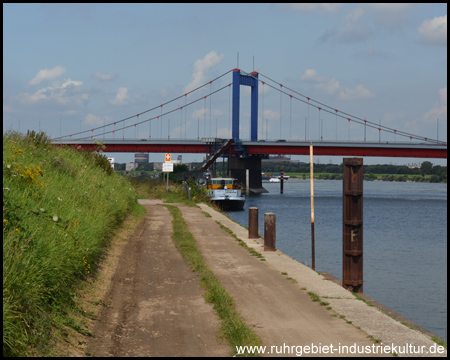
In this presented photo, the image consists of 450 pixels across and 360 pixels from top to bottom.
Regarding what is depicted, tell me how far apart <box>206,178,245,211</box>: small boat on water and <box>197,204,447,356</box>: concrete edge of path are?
36.0 metres

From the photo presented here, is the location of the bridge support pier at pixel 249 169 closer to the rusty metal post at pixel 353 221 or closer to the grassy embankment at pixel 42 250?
the rusty metal post at pixel 353 221

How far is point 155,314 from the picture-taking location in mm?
9312

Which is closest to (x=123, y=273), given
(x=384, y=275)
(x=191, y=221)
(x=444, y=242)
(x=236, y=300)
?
(x=236, y=300)

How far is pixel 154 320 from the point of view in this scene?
8953 millimetres

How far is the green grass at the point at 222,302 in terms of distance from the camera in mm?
7743

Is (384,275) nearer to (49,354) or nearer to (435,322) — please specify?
(435,322)

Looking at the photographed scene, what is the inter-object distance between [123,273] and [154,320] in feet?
12.3

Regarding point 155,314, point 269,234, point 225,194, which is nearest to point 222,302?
point 155,314

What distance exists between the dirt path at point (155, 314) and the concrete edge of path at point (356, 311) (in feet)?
7.31

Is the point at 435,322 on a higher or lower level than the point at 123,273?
lower

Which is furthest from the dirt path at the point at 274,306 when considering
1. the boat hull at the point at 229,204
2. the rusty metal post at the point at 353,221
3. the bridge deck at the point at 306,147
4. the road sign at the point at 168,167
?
the bridge deck at the point at 306,147

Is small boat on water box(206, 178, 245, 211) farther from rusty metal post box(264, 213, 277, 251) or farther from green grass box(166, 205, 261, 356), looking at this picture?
green grass box(166, 205, 261, 356)

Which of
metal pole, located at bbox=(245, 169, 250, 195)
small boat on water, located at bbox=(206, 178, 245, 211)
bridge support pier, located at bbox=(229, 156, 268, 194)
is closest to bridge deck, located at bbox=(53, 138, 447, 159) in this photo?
bridge support pier, located at bbox=(229, 156, 268, 194)

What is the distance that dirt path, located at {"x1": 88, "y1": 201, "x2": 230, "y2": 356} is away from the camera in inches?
299
